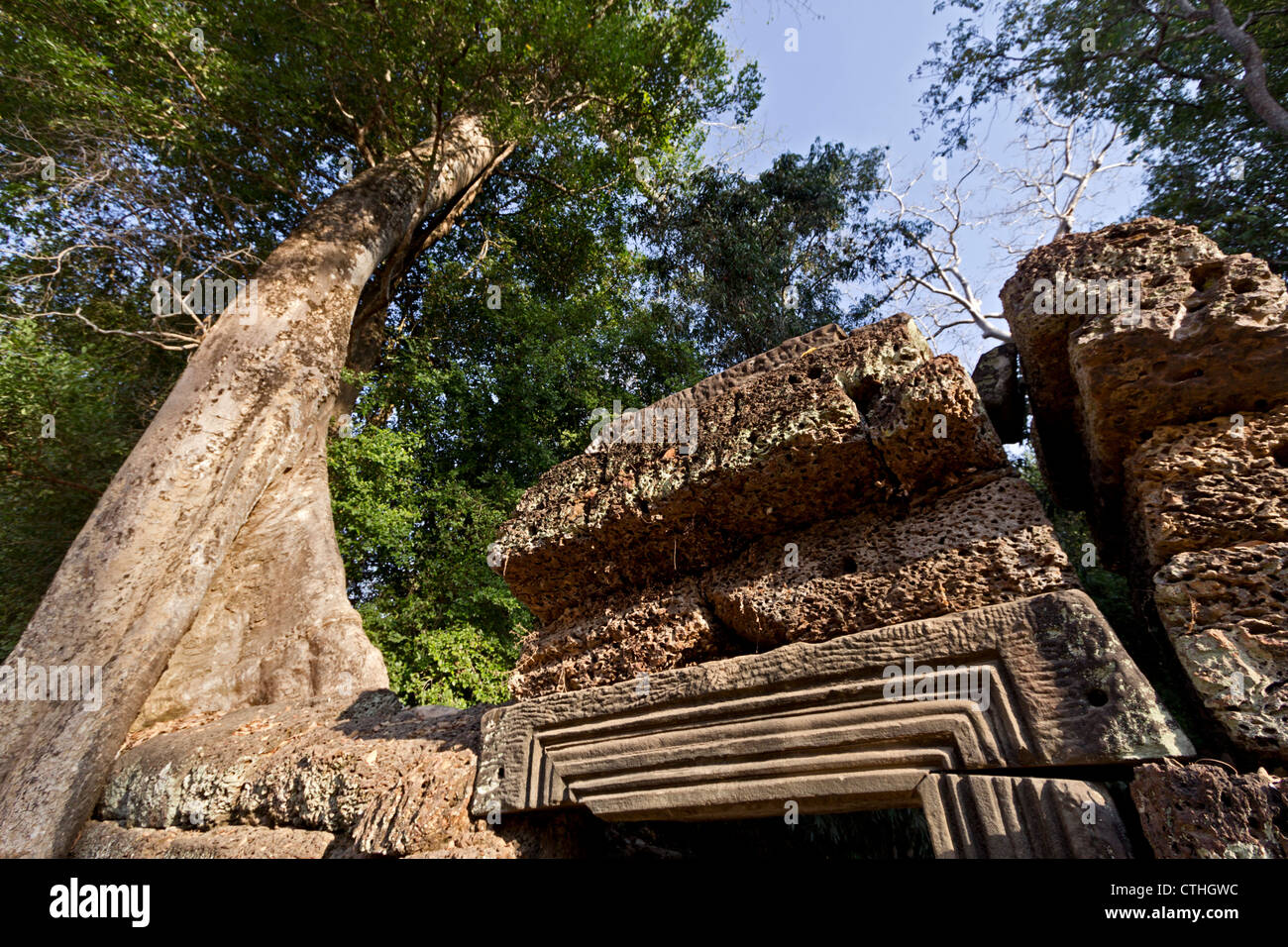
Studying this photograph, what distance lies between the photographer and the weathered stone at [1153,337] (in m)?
1.42

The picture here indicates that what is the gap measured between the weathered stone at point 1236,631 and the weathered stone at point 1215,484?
0.05 m

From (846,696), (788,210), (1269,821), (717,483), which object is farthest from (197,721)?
(788,210)

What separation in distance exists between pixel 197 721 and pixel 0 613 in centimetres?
436

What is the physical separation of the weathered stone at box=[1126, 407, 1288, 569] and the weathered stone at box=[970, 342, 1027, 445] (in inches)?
26.5

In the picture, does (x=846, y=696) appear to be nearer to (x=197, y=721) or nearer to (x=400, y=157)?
(x=197, y=721)

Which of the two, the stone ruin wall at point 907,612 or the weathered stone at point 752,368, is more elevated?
the weathered stone at point 752,368

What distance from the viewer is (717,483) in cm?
200

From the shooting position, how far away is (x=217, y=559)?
4383 millimetres

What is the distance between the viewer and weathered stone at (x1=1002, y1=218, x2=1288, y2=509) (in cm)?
142

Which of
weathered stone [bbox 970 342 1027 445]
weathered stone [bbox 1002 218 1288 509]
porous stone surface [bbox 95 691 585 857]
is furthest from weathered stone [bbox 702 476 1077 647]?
porous stone surface [bbox 95 691 585 857]

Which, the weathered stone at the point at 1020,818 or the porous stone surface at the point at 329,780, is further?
the porous stone surface at the point at 329,780

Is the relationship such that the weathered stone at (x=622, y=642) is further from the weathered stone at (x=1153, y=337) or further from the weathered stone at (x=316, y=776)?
the weathered stone at (x=1153, y=337)

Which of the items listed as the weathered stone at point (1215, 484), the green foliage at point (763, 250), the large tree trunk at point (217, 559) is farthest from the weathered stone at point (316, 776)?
the green foliage at point (763, 250)

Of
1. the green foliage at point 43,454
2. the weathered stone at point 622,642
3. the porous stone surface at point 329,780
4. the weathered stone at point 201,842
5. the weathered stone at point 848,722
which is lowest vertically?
the weathered stone at point 201,842
